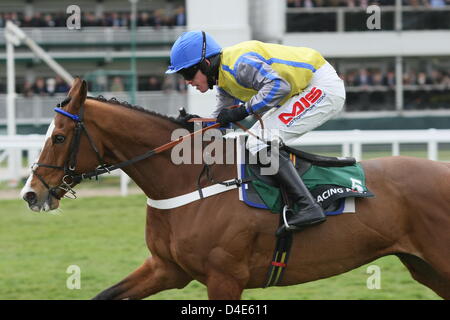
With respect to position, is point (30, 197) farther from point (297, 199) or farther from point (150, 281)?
point (297, 199)

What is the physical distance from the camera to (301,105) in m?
4.00

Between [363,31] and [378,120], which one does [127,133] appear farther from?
[363,31]

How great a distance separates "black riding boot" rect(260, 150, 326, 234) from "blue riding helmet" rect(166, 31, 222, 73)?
0.68 m

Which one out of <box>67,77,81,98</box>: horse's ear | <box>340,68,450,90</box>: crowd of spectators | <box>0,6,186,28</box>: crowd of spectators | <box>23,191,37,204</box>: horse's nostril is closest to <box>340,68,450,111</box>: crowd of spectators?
<box>340,68,450,90</box>: crowd of spectators

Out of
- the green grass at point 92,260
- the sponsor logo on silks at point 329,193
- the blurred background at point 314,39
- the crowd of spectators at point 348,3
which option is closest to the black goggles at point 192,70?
the sponsor logo on silks at point 329,193

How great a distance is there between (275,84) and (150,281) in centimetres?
129

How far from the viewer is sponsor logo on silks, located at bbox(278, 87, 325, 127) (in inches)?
157

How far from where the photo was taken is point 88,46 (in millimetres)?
22109

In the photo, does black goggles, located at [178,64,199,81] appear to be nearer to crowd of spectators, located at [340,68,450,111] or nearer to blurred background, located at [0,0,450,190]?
blurred background, located at [0,0,450,190]

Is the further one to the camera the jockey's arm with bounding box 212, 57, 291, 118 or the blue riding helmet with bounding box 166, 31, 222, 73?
the blue riding helmet with bounding box 166, 31, 222, 73

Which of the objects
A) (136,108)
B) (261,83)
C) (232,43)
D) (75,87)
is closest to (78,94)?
(75,87)
